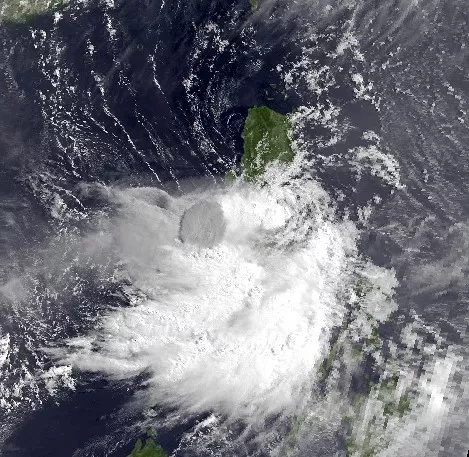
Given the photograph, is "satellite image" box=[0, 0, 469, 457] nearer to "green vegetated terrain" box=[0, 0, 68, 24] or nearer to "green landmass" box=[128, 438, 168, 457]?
"green landmass" box=[128, 438, 168, 457]

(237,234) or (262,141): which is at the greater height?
(262,141)

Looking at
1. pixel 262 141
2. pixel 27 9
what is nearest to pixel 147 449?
pixel 262 141

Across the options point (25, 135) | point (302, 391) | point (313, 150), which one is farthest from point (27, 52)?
point (302, 391)

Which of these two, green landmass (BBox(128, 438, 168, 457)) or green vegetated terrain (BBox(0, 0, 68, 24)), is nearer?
green landmass (BBox(128, 438, 168, 457))

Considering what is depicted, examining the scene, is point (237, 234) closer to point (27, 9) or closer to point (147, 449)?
point (147, 449)

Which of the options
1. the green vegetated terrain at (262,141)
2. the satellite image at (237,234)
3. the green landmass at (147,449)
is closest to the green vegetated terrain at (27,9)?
the satellite image at (237,234)

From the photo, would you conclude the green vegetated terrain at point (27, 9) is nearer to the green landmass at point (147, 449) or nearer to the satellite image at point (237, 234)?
the satellite image at point (237, 234)

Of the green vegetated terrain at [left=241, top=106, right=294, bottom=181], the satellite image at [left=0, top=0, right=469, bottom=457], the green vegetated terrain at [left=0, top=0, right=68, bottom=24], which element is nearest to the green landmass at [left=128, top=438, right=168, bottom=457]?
the satellite image at [left=0, top=0, right=469, bottom=457]
